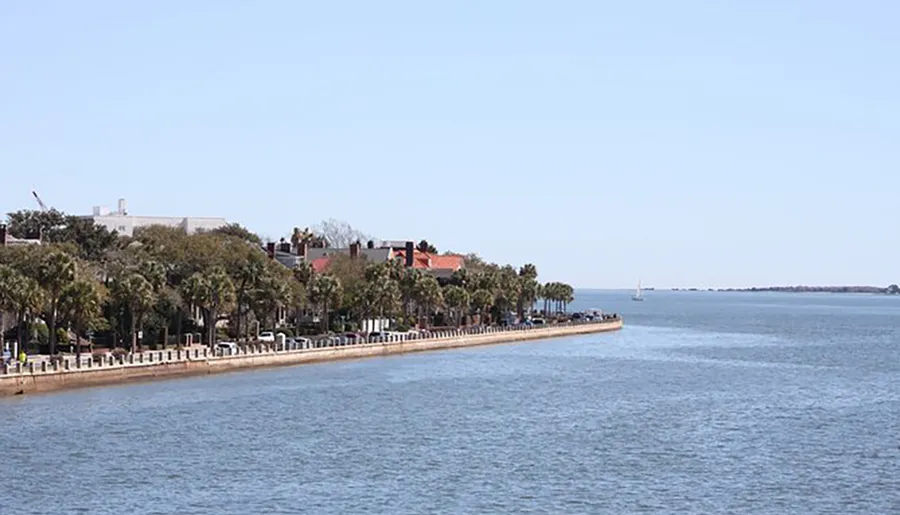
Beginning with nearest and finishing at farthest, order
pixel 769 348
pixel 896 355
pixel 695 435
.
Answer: pixel 695 435 < pixel 896 355 < pixel 769 348

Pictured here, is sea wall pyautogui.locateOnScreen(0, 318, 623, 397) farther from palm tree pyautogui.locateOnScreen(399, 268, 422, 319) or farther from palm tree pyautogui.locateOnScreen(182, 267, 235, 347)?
palm tree pyautogui.locateOnScreen(399, 268, 422, 319)

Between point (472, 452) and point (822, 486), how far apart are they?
1482cm

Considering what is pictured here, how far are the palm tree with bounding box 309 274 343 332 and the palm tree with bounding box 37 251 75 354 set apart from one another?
123ft

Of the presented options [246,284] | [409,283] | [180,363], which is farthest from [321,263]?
[180,363]

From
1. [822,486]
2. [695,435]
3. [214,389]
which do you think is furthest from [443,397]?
[822,486]

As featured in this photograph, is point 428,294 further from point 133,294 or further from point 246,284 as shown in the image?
point 133,294

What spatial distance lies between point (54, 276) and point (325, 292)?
3902 centimetres

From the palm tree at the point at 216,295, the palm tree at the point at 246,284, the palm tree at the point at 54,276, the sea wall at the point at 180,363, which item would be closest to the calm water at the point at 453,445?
the sea wall at the point at 180,363

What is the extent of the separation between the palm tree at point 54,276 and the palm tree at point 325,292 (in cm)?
3762

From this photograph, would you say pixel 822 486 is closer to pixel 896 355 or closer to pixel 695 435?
pixel 695 435

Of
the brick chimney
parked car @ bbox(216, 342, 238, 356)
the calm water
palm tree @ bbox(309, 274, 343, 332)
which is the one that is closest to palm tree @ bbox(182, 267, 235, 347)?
parked car @ bbox(216, 342, 238, 356)

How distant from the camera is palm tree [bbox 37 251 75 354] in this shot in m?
85.1

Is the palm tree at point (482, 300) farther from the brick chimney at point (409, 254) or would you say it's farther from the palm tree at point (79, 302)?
the palm tree at point (79, 302)

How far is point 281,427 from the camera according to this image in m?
64.8
